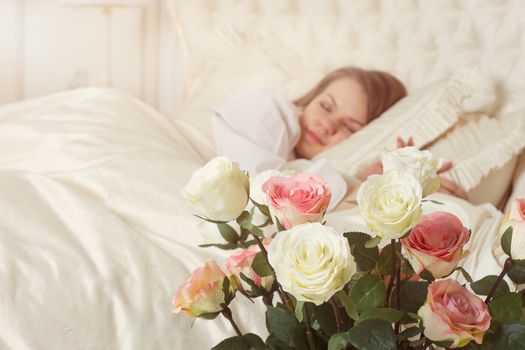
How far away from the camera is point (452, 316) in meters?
0.57

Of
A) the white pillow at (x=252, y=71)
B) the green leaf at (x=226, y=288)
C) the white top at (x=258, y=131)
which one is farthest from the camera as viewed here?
the white pillow at (x=252, y=71)

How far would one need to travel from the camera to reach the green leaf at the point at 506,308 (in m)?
0.61

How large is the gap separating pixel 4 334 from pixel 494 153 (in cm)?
126

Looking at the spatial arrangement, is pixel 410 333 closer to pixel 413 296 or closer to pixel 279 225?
pixel 413 296

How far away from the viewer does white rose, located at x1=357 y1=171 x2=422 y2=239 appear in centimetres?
56

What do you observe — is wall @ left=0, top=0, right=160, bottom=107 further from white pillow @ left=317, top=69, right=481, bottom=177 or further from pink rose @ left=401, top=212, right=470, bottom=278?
pink rose @ left=401, top=212, right=470, bottom=278

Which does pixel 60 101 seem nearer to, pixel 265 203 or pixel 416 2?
pixel 416 2

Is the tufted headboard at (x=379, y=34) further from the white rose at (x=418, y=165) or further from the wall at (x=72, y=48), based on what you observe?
the white rose at (x=418, y=165)

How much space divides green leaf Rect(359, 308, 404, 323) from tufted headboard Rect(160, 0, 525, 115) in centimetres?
152

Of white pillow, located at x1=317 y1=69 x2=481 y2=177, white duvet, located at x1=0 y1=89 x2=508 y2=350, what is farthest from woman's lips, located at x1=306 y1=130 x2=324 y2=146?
white duvet, located at x1=0 y1=89 x2=508 y2=350

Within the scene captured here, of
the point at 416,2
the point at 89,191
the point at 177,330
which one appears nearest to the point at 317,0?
the point at 416,2

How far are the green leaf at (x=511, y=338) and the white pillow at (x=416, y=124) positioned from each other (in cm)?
125

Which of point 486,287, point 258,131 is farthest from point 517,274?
point 258,131

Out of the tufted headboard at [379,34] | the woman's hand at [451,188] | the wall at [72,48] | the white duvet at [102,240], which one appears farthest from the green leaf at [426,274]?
the wall at [72,48]
